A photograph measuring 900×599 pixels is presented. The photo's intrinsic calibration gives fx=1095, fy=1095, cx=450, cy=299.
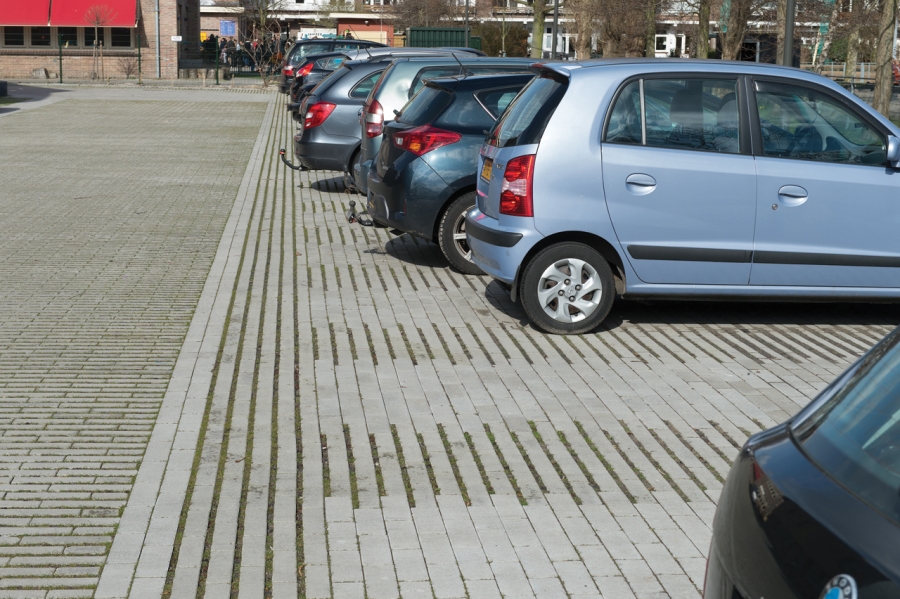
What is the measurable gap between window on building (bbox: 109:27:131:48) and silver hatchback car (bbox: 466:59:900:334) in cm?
4841

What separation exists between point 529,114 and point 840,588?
19.2 ft

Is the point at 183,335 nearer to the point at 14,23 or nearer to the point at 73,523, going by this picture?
the point at 73,523

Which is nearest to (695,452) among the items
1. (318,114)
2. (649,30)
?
(318,114)

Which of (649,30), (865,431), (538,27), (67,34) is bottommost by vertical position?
(865,431)

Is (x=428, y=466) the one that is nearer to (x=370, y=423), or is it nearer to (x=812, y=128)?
(x=370, y=423)

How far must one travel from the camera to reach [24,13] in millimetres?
50875

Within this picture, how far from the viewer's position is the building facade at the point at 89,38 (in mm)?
50625

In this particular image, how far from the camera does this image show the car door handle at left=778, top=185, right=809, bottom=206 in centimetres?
718

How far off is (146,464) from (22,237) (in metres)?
6.59

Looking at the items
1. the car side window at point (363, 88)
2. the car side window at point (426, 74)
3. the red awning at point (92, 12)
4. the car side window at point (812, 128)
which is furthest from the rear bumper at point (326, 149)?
the red awning at point (92, 12)

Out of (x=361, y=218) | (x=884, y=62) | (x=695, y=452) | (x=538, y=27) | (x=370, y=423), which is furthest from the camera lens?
(x=538, y=27)

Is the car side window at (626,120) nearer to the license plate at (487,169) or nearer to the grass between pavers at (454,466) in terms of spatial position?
the license plate at (487,169)

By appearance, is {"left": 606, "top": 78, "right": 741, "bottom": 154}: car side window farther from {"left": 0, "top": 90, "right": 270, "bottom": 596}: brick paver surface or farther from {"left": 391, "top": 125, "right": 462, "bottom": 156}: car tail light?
{"left": 0, "top": 90, "right": 270, "bottom": 596}: brick paver surface

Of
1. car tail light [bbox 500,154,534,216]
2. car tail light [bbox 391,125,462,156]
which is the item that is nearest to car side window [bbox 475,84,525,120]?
car tail light [bbox 391,125,462,156]
